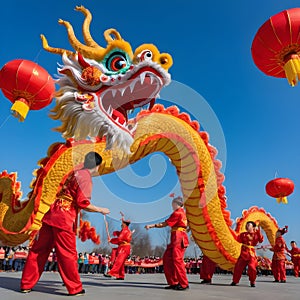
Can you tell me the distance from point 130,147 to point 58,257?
235cm

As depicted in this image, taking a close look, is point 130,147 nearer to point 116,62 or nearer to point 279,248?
point 116,62

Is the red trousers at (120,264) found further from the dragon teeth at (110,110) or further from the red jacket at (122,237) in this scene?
the dragon teeth at (110,110)

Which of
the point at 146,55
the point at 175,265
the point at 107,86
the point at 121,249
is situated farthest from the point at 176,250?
the point at 121,249

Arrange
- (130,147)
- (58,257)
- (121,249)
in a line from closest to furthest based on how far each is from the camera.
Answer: (58,257), (130,147), (121,249)

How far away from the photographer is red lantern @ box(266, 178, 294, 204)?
37.9 feet

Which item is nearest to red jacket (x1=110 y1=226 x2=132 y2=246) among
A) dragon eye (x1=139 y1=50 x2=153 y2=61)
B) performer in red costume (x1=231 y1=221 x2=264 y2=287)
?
performer in red costume (x1=231 y1=221 x2=264 y2=287)

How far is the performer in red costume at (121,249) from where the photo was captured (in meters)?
7.50

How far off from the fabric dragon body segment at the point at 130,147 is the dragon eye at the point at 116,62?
0.01m

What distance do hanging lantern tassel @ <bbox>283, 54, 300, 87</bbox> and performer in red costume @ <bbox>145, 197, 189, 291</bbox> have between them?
8.73 ft

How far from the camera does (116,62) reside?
4949 mm

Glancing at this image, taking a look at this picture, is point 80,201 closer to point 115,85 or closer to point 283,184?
point 115,85

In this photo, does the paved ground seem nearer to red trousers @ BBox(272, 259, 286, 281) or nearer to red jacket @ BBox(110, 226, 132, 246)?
red jacket @ BBox(110, 226, 132, 246)

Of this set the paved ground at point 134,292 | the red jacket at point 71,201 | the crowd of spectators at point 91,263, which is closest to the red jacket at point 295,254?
the crowd of spectators at point 91,263

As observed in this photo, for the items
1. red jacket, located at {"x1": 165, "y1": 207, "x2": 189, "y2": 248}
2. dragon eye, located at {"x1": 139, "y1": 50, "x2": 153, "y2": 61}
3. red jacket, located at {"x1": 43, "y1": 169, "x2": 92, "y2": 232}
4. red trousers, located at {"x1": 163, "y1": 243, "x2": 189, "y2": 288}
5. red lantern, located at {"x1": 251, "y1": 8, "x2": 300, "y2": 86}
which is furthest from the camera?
red lantern, located at {"x1": 251, "y1": 8, "x2": 300, "y2": 86}
